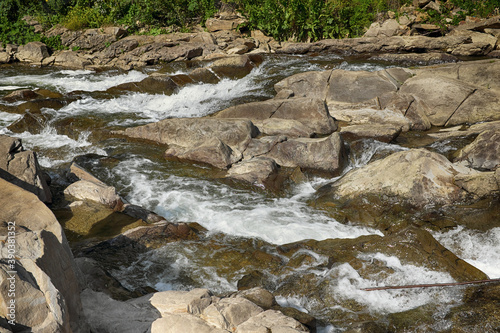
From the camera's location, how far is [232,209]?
6.70 meters

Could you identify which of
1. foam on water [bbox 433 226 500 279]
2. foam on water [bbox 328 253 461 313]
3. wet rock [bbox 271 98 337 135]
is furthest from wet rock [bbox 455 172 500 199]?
wet rock [bbox 271 98 337 135]

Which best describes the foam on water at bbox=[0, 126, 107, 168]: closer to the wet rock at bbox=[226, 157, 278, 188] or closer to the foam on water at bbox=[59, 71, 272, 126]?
the foam on water at bbox=[59, 71, 272, 126]

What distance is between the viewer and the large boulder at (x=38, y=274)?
262 cm

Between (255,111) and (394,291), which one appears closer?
(394,291)

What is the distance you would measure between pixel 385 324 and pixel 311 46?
605 inches

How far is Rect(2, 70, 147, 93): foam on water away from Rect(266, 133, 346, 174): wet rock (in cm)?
944

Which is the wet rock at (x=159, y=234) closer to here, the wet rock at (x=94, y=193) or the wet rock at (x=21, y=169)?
the wet rock at (x=94, y=193)

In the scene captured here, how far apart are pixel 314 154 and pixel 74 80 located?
11.8m

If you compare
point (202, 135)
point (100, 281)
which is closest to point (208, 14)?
point (202, 135)

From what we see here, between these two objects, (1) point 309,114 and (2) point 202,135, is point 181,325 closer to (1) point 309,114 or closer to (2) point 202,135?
(2) point 202,135

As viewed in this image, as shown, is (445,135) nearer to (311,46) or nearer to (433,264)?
(433,264)

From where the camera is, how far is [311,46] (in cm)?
1769

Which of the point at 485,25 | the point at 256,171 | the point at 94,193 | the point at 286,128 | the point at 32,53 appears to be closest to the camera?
the point at 94,193

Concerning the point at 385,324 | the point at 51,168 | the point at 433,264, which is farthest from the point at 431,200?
the point at 51,168
